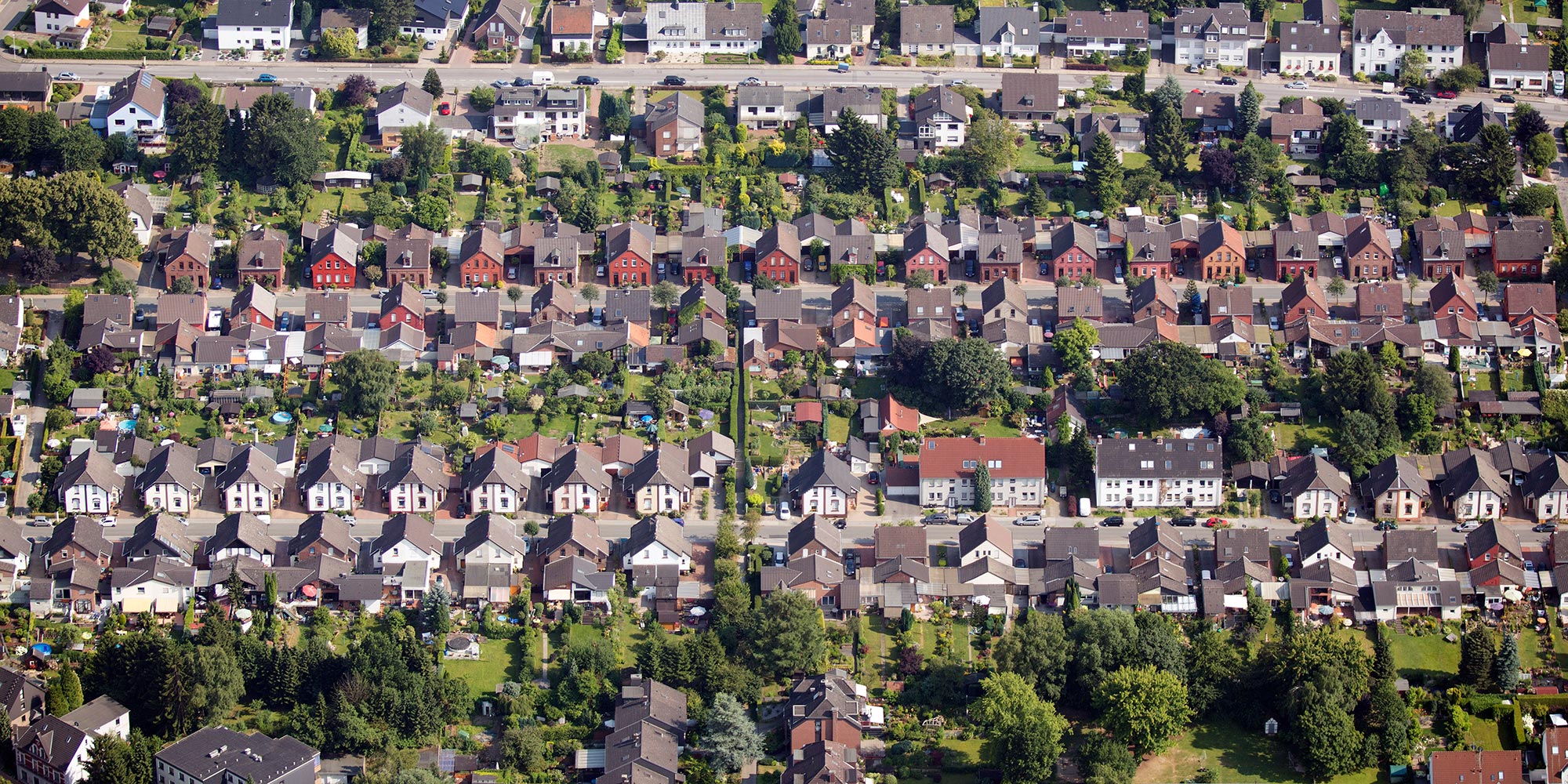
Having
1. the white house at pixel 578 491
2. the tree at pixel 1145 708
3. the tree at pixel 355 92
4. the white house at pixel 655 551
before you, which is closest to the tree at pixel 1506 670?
the tree at pixel 1145 708

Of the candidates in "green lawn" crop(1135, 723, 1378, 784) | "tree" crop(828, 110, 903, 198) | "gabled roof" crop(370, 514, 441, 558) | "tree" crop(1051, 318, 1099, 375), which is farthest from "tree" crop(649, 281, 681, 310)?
"green lawn" crop(1135, 723, 1378, 784)

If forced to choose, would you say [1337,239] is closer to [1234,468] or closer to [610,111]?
[1234,468]

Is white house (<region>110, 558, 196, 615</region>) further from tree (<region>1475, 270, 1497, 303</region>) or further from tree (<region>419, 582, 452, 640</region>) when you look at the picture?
tree (<region>1475, 270, 1497, 303</region>)

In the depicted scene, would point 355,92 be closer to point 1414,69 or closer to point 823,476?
point 823,476

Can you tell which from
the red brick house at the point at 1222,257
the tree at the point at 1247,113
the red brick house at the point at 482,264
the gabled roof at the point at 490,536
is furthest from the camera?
the tree at the point at 1247,113

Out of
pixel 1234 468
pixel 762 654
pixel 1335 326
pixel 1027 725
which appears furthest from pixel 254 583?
pixel 1335 326

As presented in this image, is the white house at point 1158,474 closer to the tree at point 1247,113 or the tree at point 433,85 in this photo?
the tree at point 1247,113
